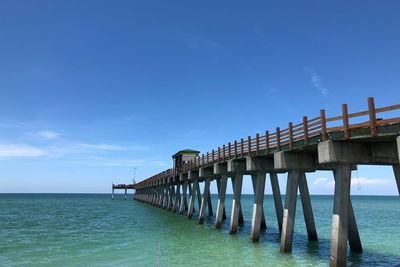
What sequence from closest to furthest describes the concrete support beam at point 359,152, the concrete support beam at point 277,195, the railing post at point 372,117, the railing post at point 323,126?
the railing post at point 372,117 → the concrete support beam at point 359,152 → the railing post at point 323,126 → the concrete support beam at point 277,195

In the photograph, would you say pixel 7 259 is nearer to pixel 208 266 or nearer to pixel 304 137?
pixel 208 266

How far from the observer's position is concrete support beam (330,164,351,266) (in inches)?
493

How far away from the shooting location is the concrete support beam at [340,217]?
1253 cm

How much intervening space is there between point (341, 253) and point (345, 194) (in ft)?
6.85

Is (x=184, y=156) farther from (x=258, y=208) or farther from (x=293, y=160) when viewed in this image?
(x=293, y=160)

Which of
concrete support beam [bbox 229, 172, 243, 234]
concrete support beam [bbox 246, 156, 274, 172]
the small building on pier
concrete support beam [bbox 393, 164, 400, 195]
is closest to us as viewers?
concrete support beam [bbox 393, 164, 400, 195]

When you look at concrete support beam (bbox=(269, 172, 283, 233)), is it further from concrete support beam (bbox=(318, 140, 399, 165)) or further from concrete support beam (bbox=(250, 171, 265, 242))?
concrete support beam (bbox=(318, 140, 399, 165))

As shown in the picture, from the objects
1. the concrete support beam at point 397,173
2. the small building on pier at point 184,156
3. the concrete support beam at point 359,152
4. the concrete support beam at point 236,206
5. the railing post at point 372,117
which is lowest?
the concrete support beam at point 236,206

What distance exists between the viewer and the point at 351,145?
13.2 meters

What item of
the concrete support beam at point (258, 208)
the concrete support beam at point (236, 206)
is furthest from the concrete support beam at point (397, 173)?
the concrete support beam at point (236, 206)

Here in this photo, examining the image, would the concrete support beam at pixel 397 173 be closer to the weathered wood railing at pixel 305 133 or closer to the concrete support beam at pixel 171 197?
the weathered wood railing at pixel 305 133

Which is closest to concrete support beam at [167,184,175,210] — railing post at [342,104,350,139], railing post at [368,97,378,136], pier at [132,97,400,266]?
pier at [132,97,400,266]

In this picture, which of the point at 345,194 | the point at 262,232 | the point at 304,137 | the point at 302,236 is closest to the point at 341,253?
the point at 345,194

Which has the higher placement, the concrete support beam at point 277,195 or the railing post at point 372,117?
the railing post at point 372,117
